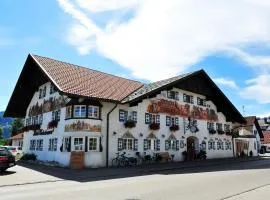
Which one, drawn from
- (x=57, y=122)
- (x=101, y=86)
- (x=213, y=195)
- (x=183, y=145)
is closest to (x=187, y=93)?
(x=183, y=145)

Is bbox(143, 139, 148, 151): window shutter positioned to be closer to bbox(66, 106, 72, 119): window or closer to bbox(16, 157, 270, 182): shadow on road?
bbox(16, 157, 270, 182): shadow on road

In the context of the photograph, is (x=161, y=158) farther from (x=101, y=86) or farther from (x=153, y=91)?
(x=101, y=86)

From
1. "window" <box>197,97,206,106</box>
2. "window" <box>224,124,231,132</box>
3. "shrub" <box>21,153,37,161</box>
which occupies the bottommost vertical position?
"shrub" <box>21,153,37,161</box>

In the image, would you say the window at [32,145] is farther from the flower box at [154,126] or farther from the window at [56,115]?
the flower box at [154,126]

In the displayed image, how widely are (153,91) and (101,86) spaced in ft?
15.0

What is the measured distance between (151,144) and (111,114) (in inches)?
211

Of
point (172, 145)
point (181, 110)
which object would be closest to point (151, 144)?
point (172, 145)

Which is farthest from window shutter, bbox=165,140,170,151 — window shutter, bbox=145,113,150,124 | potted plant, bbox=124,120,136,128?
potted plant, bbox=124,120,136,128

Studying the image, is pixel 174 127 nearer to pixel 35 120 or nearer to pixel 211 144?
pixel 211 144

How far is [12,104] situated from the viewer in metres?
35.4

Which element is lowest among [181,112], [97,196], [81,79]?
[97,196]

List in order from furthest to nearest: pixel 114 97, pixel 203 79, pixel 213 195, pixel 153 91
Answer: pixel 203 79, pixel 153 91, pixel 114 97, pixel 213 195

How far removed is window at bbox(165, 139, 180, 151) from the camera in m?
30.2

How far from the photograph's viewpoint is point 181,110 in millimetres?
32594
